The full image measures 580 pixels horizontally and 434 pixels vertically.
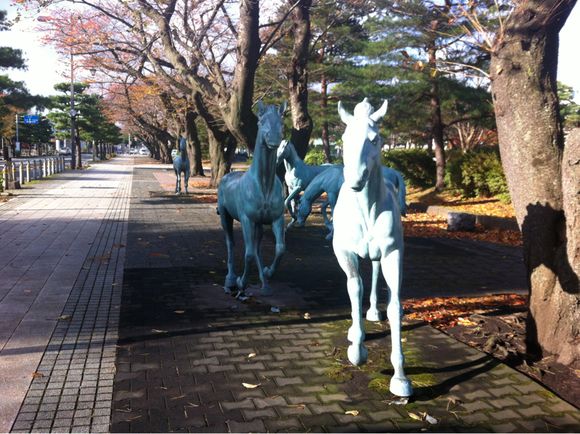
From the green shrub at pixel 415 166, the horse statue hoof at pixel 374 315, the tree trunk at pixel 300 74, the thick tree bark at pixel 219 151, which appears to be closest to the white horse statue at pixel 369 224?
the horse statue hoof at pixel 374 315

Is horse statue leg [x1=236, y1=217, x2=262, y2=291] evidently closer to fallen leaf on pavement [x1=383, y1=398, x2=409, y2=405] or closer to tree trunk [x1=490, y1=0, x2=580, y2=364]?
fallen leaf on pavement [x1=383, y1=398, x2=409, y2=405]

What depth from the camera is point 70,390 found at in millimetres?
3795

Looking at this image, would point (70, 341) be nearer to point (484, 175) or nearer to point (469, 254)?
point (469, 254)

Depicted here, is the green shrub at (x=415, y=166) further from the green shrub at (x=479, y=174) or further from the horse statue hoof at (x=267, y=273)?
the horse statue hoof at (x=267, y=273)

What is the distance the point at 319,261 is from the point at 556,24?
209 inches

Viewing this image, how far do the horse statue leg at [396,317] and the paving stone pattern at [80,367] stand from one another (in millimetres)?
2032

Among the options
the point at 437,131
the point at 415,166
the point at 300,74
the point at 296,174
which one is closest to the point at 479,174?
the point at 437,131

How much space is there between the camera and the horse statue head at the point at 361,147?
127 inches

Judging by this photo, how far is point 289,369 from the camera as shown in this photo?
Result: 4.21 metres

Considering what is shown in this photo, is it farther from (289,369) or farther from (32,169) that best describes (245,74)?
(32,169)

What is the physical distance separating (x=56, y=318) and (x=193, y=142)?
28.4 metres

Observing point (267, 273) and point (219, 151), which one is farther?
point (219, 151)

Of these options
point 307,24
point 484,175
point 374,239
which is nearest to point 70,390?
point 374,239

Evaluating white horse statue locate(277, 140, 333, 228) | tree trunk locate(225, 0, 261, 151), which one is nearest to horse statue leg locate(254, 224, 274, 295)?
white horse statue locate(277, 140, 333, 228)
